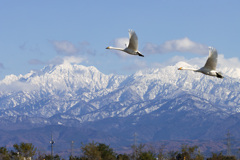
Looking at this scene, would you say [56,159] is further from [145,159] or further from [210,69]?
[210,69]

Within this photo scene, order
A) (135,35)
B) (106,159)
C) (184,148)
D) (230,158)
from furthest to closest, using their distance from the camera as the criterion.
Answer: (230,158)
(184,148)
(106,159)
(135,35)

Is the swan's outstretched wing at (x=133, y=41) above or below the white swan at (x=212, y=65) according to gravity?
above

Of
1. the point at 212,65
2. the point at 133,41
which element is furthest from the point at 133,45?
the point at 212,65

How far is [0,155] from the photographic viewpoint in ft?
473

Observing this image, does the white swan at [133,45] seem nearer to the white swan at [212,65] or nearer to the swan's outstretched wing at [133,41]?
the swan's outstretched wing at [133,41]

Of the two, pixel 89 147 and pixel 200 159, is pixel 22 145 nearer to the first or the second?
pixel 89 147

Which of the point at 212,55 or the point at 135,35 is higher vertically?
the point at 135,35

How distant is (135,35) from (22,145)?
301 ft

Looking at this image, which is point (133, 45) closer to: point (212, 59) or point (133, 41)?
point (133, 41)

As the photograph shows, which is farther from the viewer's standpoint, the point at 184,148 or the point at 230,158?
the point at 230,158

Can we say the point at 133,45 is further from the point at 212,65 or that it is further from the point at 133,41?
the point at 212,65

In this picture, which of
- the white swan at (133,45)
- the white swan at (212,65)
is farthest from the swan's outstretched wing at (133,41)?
the white swan at (212,65)

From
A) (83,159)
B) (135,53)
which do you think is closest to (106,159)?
(83,159)

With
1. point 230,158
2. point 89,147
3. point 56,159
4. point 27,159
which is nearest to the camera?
point 89,147
